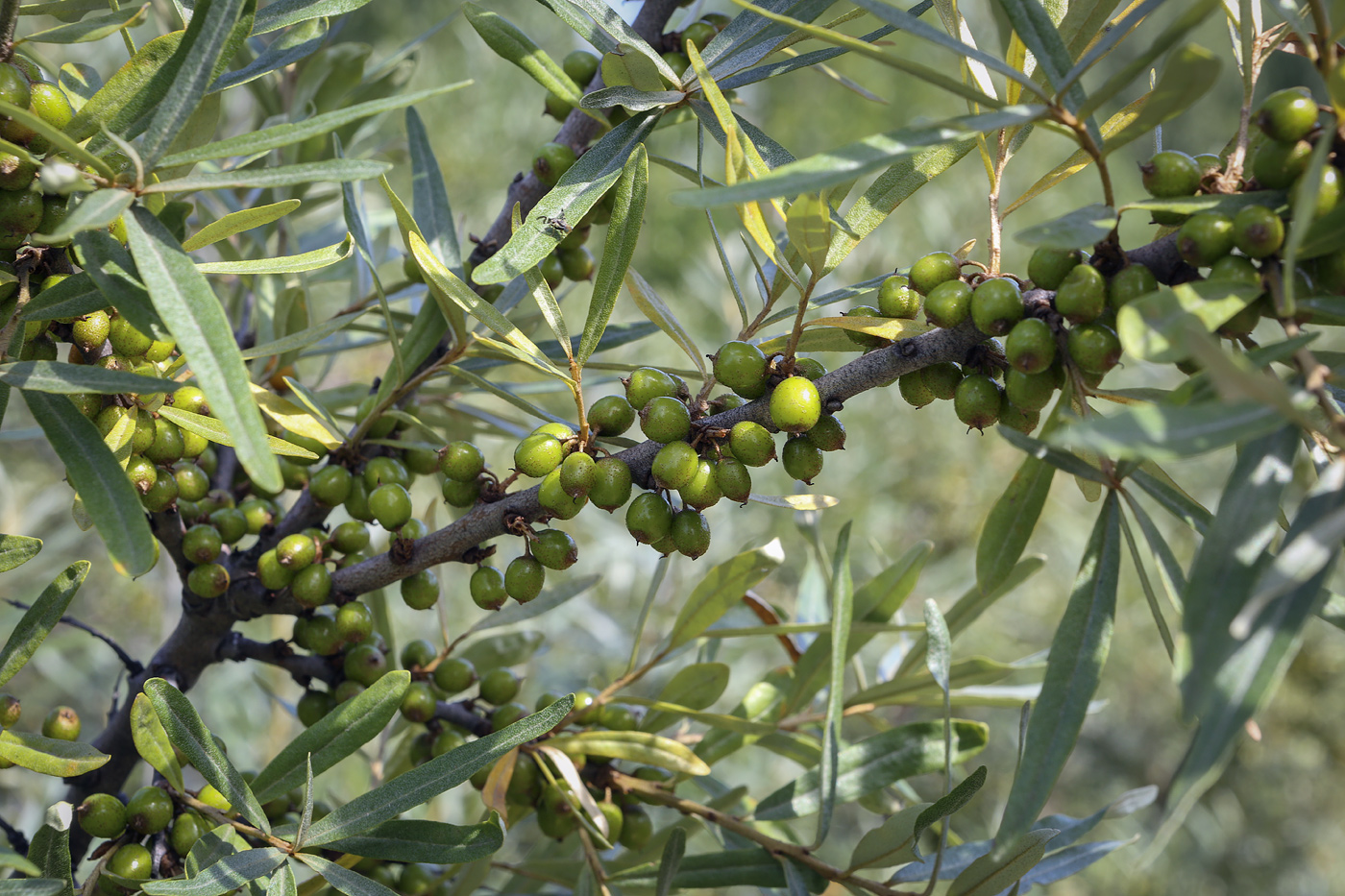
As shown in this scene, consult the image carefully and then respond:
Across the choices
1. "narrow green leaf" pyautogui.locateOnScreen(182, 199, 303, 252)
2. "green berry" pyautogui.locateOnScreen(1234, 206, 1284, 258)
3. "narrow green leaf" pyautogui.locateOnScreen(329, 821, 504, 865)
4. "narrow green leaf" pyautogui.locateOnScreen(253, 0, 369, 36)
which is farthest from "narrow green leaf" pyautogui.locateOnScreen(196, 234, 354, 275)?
"green berry" pyautogui.locateOnScreen(1234, 206, 1284, 258)

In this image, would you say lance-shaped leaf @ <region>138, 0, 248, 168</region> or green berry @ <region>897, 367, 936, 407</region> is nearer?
lance-shaped leaf @ <region>138, 0, 248, 168</region>

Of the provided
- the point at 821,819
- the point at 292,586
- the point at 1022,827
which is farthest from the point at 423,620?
the point at 1022,827

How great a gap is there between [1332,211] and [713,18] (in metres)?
0.48

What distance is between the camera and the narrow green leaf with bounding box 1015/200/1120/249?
363 mm

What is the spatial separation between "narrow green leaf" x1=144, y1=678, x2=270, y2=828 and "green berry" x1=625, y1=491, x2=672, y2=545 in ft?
0.86

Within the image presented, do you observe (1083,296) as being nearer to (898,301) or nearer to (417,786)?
(898,301)

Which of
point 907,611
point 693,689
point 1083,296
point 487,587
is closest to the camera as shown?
point 1083,296

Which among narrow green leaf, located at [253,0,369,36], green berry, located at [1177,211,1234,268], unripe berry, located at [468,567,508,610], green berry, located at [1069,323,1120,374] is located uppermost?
narrow green leaf, located at [253,0,369,36]

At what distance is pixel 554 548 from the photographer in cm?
56

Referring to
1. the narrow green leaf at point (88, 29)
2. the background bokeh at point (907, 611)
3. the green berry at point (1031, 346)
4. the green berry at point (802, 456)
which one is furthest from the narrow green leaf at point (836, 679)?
the background bokeh at point (907, 611)

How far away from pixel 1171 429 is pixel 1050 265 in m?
0.16

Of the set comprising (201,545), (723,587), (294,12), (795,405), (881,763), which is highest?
(294,12)

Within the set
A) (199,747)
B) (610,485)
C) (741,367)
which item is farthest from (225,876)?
(741,367)

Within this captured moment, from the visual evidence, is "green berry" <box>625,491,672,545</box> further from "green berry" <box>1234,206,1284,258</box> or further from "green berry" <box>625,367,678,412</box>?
"green berry" <box>1234,206,1284,258</box>
